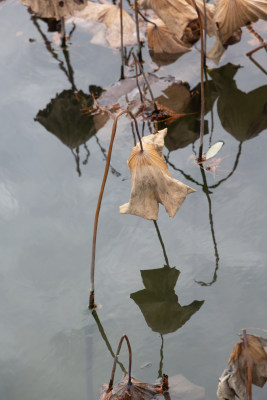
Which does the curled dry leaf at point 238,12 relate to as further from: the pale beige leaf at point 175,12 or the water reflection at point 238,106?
the water reflection at point 238,106

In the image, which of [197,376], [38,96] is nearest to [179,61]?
[38,96]

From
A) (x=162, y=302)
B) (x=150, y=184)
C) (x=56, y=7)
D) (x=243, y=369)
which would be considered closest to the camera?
(x=243, y=369)

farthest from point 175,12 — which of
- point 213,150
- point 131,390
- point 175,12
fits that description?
point 131,390

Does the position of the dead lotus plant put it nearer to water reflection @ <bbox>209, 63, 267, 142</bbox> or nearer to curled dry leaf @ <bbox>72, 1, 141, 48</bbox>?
water reflection @ <bbox>209, 63, 267, 142</bbox>

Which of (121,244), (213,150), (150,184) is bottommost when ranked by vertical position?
(121,244)

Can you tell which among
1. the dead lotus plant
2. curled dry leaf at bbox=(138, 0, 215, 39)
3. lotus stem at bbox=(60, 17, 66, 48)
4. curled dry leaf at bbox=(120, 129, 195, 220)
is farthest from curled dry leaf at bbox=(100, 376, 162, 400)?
lotus stem at bbox=(60, 17, 66, 48)

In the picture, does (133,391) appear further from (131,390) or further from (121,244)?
(121,244)

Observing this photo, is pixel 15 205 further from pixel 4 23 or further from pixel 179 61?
pixel 4 23
